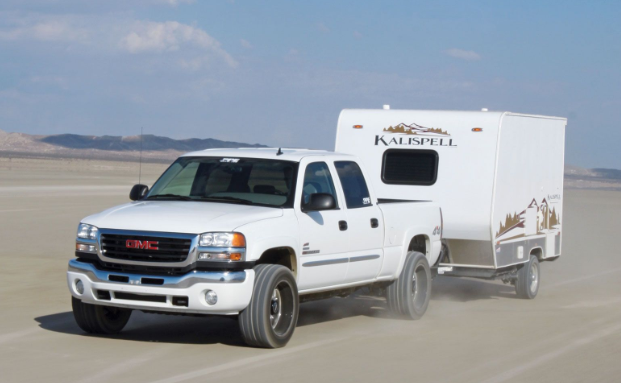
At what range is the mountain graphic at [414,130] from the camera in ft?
44.7

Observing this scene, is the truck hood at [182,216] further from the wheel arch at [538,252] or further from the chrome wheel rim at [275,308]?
the wheel arch at [538,252]

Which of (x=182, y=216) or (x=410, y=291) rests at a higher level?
(x=182, y=216)

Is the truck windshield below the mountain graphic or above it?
below

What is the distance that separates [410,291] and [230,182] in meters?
2.90

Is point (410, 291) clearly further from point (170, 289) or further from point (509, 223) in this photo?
point (170, 289)

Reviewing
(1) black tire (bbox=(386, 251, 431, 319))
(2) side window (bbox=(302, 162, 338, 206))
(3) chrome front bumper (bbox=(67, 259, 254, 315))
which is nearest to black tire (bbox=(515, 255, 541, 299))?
(1) black tire (bbox=(386, 251, 431, 319))

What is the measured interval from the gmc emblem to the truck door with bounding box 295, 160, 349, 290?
1.55 metres

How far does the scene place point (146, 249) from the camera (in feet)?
28.9

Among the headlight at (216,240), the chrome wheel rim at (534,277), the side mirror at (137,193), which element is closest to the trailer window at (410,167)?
the chrome wheel rim at (534,277)

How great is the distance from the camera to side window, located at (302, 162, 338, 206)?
10.2m

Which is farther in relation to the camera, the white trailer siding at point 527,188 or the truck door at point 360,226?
the white trailer siding at point 527,188

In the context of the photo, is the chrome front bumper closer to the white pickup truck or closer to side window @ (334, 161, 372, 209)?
the white pickup truck

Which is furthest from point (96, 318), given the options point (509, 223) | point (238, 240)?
point (509, 223)

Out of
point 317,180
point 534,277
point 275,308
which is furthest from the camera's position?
point 534,277
